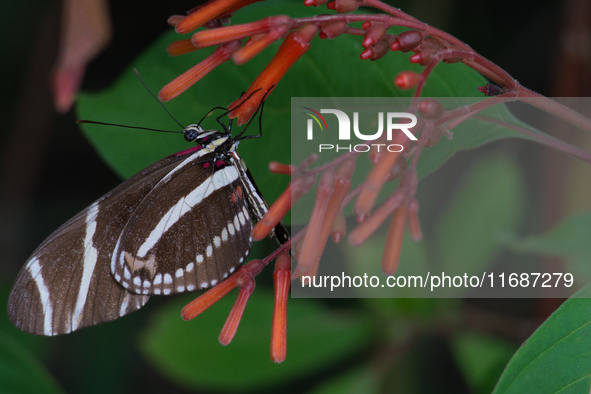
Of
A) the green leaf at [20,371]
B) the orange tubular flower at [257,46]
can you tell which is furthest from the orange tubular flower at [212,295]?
the green leaf at [20,371]

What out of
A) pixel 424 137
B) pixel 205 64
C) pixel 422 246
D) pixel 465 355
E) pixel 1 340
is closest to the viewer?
pixel 424 137

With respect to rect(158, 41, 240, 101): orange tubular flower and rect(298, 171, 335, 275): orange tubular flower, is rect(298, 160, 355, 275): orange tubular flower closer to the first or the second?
rect(298, 171, 335, 275): orange tubular flower

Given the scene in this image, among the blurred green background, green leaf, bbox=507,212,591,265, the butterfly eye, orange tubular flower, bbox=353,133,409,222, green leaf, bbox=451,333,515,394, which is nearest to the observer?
orange tubular flower, bbox=353,133,409,222

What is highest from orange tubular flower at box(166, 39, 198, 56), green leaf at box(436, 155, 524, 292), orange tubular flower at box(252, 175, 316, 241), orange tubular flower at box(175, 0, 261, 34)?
orange tubular flower at box(175, 0, 261, 34)

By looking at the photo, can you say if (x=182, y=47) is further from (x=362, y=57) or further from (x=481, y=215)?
(x=481, y=215)

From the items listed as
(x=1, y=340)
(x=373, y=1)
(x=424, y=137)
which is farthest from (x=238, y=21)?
(x=1, y=340)

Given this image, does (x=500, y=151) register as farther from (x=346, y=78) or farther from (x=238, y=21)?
(x=238, y=21)

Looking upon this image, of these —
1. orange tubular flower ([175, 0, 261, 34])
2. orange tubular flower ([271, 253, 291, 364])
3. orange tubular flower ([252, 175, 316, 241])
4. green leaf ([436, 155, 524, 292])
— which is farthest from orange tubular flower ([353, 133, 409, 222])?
green leaf ([436, 155, 524, 292])

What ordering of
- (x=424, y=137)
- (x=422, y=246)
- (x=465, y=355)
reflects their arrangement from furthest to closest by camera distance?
(x=422, y=246)
(x=465, y=355)
(x=424, y=137)
